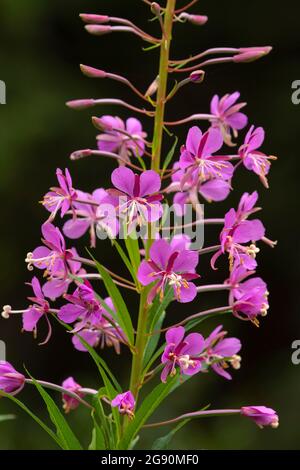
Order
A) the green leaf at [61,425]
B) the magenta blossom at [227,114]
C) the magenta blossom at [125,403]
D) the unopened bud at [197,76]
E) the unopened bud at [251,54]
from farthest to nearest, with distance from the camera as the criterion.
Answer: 1. the magenta blossom at [227,114]
2. the unopened bud at [251,54]
3. the unopened bud at [197,76]
4. the green leaf at [61,425]
5. the magenta blossom at [125,403]

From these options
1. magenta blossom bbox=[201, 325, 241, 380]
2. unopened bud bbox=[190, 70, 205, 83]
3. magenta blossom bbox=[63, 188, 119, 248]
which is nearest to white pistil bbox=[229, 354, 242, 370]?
magenta blossom bbox=[201, 325, 241, 380]

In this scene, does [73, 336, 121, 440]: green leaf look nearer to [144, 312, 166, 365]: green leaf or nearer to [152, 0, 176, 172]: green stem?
[144, 312, 166, 365]: green leaf

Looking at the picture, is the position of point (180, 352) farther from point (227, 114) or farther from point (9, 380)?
point (227, 114)

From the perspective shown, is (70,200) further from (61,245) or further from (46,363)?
(46,363)

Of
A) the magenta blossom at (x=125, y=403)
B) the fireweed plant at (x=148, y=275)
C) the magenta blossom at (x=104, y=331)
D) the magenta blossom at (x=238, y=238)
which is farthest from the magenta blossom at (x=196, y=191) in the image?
the magenta blossom at (x=125, y=403)

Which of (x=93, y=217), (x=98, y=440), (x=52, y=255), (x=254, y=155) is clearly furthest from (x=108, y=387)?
(x=254, y=155)

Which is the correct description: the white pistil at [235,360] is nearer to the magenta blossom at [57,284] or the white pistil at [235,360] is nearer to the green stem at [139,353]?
the green stem at [139,353]
